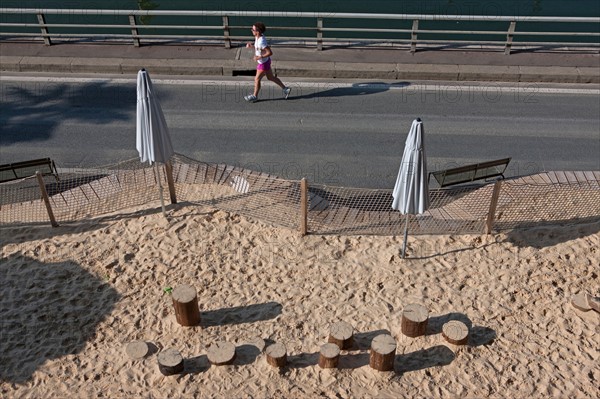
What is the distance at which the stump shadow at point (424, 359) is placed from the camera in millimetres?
8047

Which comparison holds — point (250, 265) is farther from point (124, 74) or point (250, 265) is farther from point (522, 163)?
point (124, 74)

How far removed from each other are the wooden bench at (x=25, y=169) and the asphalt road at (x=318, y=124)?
135 centimetres

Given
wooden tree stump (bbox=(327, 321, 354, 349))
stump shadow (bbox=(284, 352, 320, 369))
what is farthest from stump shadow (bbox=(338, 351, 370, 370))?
stump shadow (bbox=(284, 352, 320, 369))

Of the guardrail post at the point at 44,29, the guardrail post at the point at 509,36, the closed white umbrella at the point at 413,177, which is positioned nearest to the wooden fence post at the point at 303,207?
the closed white umbrella at the point at 413,177

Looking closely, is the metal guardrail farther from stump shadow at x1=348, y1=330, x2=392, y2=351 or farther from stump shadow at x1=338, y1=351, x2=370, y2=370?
stump shadow at x1=338, y1=351, x2=370, y2=370

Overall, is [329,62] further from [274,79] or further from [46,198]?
[46,198]

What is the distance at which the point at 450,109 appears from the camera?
13969 millimetres

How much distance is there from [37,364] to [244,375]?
264 cm

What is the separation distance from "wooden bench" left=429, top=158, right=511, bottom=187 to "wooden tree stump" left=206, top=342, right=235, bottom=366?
4.41 m

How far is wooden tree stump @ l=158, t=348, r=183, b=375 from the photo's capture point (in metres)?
7.76

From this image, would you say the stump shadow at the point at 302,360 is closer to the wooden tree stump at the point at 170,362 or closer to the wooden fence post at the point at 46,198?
the wooden tree stump at the point at 170,362

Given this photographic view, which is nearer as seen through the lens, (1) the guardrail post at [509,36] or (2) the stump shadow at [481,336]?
(2) the stump shadow at [481,336]

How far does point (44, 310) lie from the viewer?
29.0 feet

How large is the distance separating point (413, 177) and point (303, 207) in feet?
6.14
